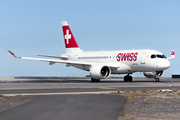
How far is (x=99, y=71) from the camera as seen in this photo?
38625 millimetres

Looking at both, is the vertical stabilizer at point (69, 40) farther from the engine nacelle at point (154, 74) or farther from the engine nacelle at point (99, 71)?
the engine nacelle at point (154, 74)

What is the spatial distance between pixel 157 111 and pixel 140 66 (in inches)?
1091

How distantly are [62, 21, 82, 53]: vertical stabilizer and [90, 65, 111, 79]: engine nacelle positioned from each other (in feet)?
37.7

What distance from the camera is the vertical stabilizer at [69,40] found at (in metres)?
51.1

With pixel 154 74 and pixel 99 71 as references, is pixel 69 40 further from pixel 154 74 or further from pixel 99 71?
pixel 154 74

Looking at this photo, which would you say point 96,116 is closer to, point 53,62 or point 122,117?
point 122,117

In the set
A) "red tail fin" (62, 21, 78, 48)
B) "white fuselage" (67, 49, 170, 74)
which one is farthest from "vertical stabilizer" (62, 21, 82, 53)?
"white fuselage" (67, 49, 170, 74)

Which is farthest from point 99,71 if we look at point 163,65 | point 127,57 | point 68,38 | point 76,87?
point 68,38

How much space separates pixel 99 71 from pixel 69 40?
1459 cm

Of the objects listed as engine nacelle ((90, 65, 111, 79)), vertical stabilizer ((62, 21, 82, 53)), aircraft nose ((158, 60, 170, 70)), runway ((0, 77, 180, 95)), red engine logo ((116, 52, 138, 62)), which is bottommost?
runway ((0, 77, 180, 95))

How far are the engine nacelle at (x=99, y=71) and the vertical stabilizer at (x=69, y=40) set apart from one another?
11.5 meters

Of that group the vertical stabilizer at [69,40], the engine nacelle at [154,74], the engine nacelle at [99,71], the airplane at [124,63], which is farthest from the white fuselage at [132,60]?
the vertical stabilizer at [69,40]

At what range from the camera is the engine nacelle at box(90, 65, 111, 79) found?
38.7 meters

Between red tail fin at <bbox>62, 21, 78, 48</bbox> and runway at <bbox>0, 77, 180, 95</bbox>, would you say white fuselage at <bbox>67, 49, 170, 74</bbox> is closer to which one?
runway at <bbox>0, 77, 180, 95</bbox>
